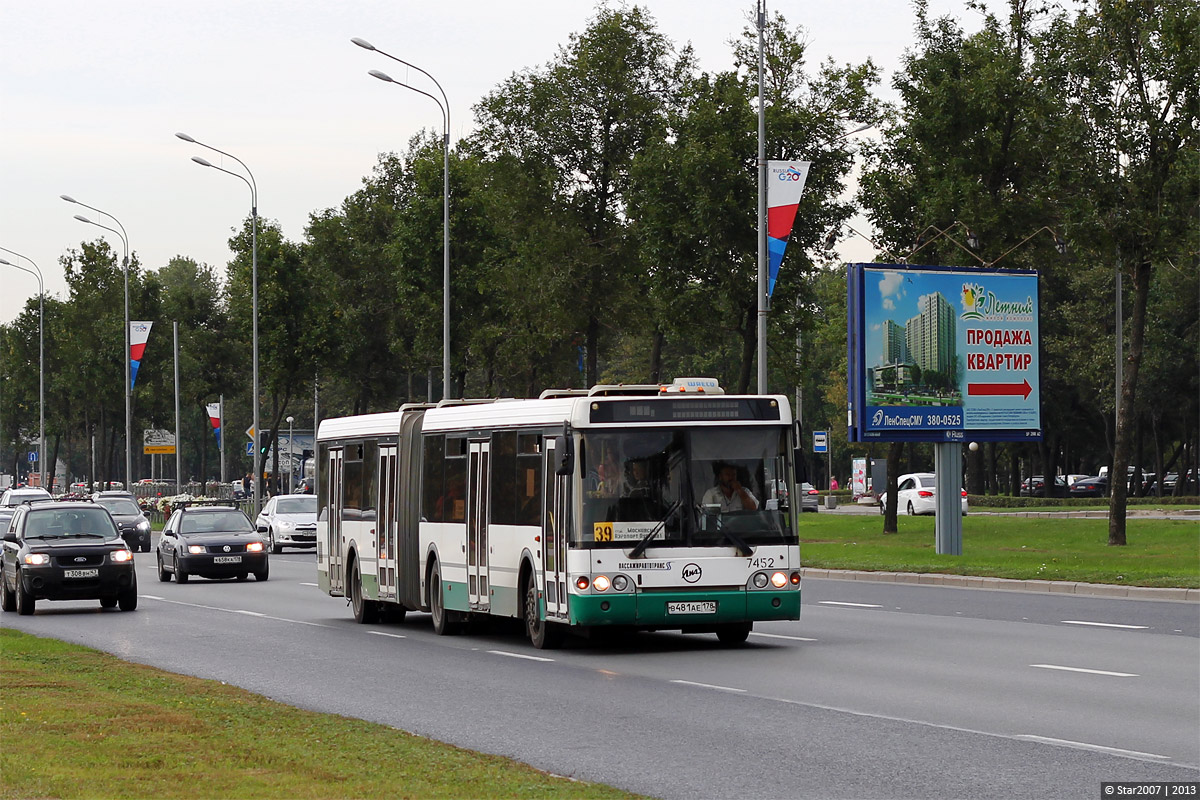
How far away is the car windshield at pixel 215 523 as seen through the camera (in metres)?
36.9

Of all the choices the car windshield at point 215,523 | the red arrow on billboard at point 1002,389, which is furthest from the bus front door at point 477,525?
the red arrow on billboard at point 1002,389

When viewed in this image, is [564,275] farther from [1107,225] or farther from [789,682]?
[789,682]

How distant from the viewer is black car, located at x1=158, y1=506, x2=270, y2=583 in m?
35.9

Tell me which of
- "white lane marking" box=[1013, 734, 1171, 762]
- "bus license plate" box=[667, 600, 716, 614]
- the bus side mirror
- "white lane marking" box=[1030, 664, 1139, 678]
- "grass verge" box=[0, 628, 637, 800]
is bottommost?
"white lane marking" box=[1030, 664, 1139, 678]

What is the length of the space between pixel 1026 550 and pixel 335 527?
18076mm

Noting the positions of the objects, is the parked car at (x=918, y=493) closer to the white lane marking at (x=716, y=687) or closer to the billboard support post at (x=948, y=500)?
the billboard support post at (x=948, y=500)

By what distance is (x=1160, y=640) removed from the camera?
1902 cm

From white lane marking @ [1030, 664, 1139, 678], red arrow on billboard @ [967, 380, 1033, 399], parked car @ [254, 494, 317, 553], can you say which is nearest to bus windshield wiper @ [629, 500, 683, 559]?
white lane marking @ [1030, 664, 1139, 678]

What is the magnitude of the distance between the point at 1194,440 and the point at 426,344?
1918 inches

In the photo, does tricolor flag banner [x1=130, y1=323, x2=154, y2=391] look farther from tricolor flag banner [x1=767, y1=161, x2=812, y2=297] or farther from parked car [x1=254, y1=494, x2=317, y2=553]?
tricolor flag banner [x1=767, y1=161, x2=812, y2=297]

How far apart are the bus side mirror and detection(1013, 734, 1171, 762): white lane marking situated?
7204 mm

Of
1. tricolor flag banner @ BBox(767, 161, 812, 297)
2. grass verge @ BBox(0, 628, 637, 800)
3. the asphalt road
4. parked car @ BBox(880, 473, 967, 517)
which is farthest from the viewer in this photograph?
parked car @ BBox(880, 473, 967, 517)

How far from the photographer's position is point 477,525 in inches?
821

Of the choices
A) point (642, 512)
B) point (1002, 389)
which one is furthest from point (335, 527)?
point (1002, 389)
